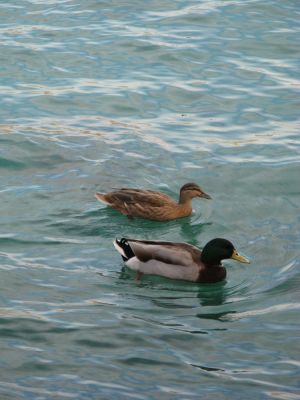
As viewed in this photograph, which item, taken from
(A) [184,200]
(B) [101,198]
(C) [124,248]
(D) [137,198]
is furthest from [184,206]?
(C) [124,248]

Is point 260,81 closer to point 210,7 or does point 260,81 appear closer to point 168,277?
point 210,7

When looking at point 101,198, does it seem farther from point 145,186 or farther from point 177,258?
point 177,258

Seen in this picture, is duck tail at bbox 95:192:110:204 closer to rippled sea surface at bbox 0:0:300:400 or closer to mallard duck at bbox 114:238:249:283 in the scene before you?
rippled sea surface at bbox 0:0:300:400

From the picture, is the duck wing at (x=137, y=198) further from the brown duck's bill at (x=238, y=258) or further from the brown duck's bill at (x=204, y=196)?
the brown duck's bill at (x=238, y=258)

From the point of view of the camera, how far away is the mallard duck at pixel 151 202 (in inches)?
573

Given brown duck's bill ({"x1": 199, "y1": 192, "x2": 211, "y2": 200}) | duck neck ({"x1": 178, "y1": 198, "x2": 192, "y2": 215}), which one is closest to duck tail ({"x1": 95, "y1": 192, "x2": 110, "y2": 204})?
duck neck ({"x1": 178, "y1": 198, "x2": 192, "y2": 215})

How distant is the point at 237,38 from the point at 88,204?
735 cm

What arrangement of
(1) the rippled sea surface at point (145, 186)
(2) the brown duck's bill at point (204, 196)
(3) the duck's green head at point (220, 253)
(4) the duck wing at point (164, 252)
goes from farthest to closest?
(2) the brown duck's bill at point (204, 196)
(4) the duck wing at point (164, 252)
(3) the duck's green head at point (220, 253)
(1) the rippled sea surface at point (145, 186)

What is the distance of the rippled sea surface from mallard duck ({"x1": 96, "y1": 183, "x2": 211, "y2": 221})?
18 cm

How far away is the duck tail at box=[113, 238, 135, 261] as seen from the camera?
12.8 metres

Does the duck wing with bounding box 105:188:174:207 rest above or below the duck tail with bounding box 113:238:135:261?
above

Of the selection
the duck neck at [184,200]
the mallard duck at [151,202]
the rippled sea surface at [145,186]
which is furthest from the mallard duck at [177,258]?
the duck neck at [184,200]

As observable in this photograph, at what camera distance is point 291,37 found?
21.1m

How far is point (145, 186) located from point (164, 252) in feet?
8.62
